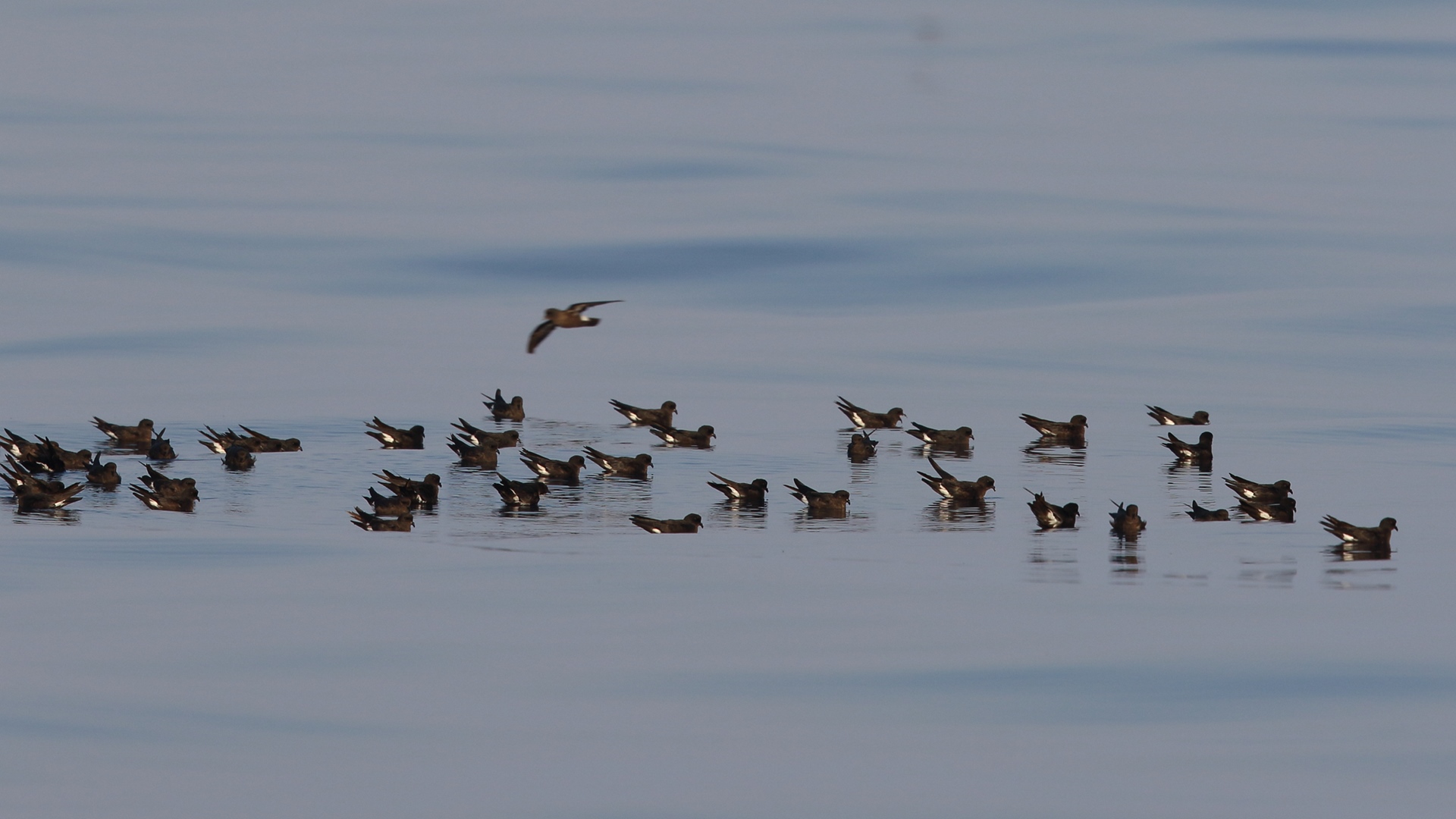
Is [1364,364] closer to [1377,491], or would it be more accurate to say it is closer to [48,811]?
[1377,491]

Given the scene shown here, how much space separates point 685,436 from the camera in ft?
94.8

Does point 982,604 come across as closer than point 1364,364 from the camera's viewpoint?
Yes

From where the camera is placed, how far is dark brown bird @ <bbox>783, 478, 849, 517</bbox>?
23125mm

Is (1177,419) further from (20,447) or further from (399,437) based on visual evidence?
(20,447)

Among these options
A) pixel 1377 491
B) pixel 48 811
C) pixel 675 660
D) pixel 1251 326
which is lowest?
pixel 48 811

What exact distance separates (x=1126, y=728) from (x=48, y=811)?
656 cm

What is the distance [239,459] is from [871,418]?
363 inches

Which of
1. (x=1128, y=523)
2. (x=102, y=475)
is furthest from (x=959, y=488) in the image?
(x=102, y=475)

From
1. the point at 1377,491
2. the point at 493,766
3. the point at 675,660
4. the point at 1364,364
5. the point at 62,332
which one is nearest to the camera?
the point at 493,766

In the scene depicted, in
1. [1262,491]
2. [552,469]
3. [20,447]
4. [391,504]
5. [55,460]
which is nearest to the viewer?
[391,504]

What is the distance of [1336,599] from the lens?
18.4m

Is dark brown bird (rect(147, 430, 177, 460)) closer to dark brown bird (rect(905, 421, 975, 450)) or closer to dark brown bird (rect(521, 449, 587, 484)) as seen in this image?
dark brown bird (rect(521, 449, 587, 484))

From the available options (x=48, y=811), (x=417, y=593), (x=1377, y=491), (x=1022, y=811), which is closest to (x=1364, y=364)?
(x=1377, y=491)

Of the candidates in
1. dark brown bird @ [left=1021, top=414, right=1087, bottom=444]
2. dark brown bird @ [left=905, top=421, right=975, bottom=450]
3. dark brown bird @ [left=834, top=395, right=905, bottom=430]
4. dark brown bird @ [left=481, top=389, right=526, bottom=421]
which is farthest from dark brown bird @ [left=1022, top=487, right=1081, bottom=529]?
dark brown bird @ [left=481, top=389, right=526, bottom=421]
